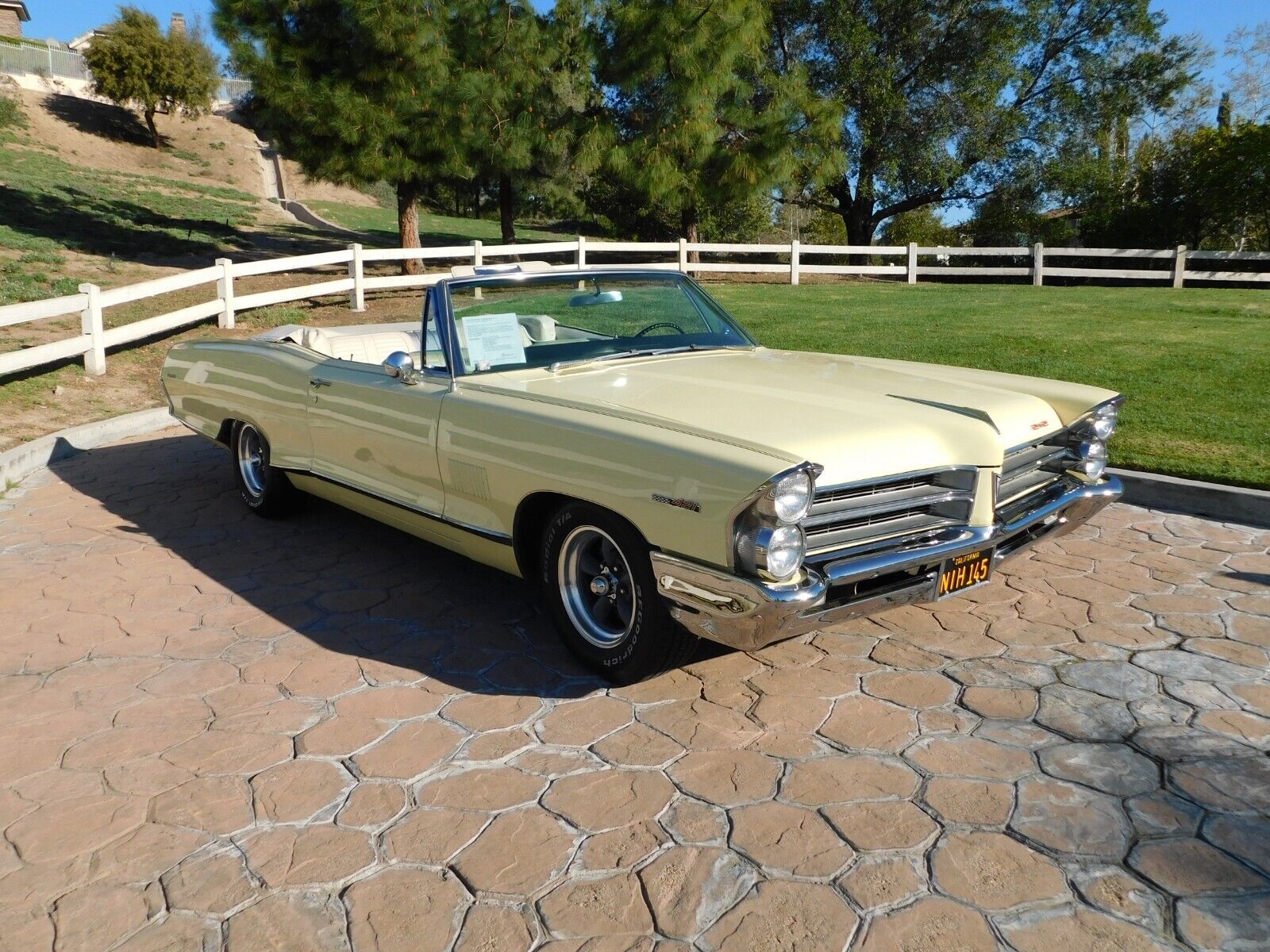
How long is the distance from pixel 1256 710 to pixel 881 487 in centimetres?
147

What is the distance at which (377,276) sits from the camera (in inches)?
790

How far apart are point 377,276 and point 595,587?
57.1 ft

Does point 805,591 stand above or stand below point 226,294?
below

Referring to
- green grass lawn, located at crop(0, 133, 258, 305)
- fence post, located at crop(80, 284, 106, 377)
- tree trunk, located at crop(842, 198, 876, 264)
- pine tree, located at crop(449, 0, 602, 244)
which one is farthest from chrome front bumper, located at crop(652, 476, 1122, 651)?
tree trunk, located at crop(842, 198, 876, 264)

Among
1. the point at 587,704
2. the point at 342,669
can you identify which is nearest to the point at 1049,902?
the point at 587,704

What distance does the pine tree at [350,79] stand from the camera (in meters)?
18.0

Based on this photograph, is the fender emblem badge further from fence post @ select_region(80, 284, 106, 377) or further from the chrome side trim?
fence post @ select_region(80, 284, 106, 377)

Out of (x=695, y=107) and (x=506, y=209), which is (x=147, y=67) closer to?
(x=506, y=209)

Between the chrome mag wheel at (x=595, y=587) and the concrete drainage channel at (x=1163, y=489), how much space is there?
3.84 metres

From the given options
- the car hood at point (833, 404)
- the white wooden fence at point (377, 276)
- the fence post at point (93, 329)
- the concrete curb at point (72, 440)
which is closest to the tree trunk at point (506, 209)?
the white wooden fence at point (377, 276)

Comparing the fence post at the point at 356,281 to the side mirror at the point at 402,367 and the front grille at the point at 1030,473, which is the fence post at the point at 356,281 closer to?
the side mirror at the point at 402,367

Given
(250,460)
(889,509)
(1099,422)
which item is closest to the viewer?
(889,509)

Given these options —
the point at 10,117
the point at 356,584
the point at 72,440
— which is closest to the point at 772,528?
the point at 356,584

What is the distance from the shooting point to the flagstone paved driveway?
8.50ft
